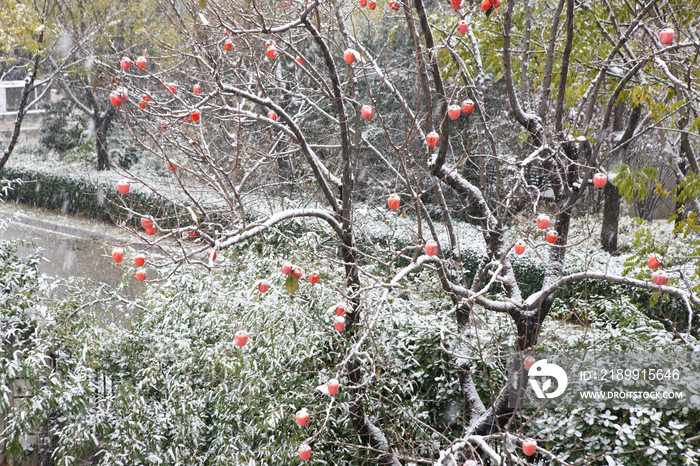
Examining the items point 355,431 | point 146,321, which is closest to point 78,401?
point 146,321

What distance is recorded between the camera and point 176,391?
356 cm

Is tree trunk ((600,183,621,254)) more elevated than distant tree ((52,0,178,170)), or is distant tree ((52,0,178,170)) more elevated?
distant tree ((52,0,178,170))

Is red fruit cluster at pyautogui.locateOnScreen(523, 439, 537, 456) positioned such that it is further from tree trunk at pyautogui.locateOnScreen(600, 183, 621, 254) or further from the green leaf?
tree trunk at pyautogui.locateOnScreen(600, 183, 621, 254)

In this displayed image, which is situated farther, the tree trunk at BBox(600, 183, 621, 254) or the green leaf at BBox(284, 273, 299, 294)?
the tree trunk at BBox(600, 183, 621, 254)

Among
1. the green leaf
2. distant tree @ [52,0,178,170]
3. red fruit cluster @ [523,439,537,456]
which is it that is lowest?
red fruit cluster @ [523,439,537,456]

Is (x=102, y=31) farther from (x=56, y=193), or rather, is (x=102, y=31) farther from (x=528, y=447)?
(x=528, y=447)

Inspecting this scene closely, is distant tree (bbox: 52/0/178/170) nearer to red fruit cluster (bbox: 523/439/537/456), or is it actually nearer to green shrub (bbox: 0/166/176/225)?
green shrub (bbox: 0/166/176/225)

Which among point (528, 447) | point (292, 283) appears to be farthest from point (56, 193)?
point (528, 447)

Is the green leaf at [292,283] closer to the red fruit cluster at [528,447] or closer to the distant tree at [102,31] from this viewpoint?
the red fruit cluster at [528,447]

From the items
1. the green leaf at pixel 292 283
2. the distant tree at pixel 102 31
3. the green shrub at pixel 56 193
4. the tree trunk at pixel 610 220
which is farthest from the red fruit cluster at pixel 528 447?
the green shrub at pixel 56 193

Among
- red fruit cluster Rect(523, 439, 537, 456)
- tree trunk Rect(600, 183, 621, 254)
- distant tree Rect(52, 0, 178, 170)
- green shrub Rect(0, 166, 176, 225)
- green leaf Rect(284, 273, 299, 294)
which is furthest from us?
green shrub Rect(0, 166, 176, 225)

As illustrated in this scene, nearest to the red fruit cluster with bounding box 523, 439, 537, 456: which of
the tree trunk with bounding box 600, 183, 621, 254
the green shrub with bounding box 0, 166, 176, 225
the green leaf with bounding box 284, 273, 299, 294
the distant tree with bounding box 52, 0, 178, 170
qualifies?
the green leaf with bounding box 284, 273, 299, 294

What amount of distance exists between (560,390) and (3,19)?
27.5 feet

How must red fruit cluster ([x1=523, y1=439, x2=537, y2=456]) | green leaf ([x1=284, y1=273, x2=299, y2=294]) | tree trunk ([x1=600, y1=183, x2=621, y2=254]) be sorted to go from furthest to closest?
tree trunk ([x1=600, y1=183, x2=621, y2=254]) → green leaf ([x1=284, y1=273, x2=299, y2=294]) → red fruit cluster ([x1=523, y1=439, x2=537, y2=456])
